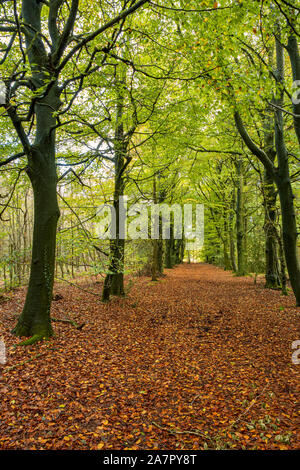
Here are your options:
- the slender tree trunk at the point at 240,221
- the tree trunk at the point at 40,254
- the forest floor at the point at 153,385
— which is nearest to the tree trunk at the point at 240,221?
the slender tree trunk at the point at 240,221

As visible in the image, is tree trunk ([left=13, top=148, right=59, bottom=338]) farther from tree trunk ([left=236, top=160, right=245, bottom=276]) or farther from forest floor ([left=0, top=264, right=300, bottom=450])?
tree trunk ([left=236, top=160, right=245, bottom=276])

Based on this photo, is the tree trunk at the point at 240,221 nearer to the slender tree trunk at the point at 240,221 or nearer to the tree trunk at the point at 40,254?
the slender tree trunk at the point at 240,221

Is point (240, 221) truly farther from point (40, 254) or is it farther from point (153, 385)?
point (153, 385)

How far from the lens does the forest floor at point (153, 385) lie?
9.81 feet

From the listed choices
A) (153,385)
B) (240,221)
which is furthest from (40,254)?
(240,221)

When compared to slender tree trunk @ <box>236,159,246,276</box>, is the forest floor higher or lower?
lower

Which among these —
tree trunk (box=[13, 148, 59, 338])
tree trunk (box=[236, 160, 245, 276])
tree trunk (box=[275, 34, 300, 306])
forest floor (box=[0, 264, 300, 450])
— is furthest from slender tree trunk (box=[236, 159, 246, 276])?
tree trunk (box=[13, 148, 59, 338])

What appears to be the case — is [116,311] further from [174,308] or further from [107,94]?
[107,94]

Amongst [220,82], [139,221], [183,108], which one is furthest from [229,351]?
[139,221]

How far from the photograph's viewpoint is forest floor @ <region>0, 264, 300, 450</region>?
2990mm

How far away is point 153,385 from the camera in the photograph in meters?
4.21

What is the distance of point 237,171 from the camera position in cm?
1759

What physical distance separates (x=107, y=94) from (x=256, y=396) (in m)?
7.27

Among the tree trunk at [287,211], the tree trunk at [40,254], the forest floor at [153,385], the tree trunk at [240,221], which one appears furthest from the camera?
the tree trunk at [240,221]
